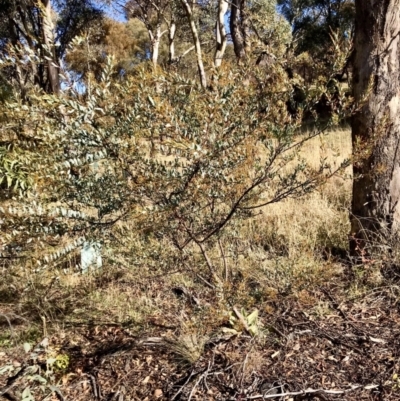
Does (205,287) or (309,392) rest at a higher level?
(205,287)

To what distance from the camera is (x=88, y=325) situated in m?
3.25

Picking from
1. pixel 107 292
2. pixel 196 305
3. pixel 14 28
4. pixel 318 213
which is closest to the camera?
pixel 196 305

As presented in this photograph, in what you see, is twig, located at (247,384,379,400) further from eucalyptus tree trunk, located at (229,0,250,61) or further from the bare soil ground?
eucalyptus tree trunk, located at (229,0,250,61)

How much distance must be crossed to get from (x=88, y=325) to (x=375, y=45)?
3.01m

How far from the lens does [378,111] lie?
3.21 m

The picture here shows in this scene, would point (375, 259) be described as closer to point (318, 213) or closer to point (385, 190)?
point (385, 190)

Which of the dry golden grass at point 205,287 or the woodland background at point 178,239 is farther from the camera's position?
the dry golden grass at point 205,287

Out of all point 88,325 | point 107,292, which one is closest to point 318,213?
point 107,292

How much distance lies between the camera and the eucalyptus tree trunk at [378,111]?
124 inches

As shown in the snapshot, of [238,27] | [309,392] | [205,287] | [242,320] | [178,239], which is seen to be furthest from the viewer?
[238,27]

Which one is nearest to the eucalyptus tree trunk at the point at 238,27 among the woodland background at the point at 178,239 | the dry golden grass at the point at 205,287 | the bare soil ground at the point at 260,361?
the dry golden grass at the point at 205,287

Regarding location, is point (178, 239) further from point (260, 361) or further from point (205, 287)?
point (260, 361)

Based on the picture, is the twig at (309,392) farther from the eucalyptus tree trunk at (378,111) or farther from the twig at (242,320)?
the eucalyptus tree trunk at (378,111)

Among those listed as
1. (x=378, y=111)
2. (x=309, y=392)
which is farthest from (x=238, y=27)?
(x=309, y=392)
